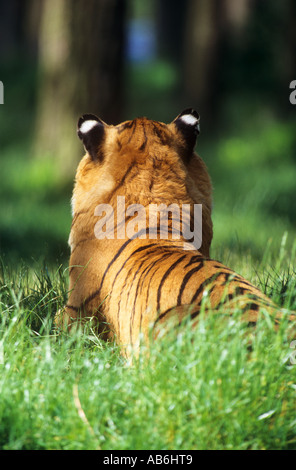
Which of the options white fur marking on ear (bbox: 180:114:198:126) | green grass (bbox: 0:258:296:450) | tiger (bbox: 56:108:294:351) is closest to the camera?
green grass (bbox: 0:258:296:450)

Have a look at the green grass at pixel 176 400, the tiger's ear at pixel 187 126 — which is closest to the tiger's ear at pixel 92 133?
the tiger's ear at pixel 187 126

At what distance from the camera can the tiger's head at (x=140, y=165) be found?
11.1 feet

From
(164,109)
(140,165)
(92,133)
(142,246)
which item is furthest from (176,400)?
(164,109)

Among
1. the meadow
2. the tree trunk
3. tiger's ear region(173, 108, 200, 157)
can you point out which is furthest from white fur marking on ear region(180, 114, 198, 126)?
the tree trunk

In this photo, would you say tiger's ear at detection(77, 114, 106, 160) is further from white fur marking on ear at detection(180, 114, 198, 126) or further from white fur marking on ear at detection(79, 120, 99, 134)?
white fur marking on ear at detection(180, 114, 198, 126)

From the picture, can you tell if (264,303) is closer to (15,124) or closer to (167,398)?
(167,398)

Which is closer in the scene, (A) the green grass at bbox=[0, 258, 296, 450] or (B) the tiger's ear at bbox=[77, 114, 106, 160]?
(A) the green grass at bbox=[0, 258, 296, 450]

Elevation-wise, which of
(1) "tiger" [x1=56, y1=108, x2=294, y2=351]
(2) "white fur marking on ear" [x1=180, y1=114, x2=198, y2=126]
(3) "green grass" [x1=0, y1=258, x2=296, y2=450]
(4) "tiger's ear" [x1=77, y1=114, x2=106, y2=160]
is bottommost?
(3) "green grass" [x1=0, y1=258, x2=296, y2=450]

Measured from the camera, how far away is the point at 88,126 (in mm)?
3535

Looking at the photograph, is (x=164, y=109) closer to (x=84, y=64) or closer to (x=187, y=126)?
(x=84, y=64)

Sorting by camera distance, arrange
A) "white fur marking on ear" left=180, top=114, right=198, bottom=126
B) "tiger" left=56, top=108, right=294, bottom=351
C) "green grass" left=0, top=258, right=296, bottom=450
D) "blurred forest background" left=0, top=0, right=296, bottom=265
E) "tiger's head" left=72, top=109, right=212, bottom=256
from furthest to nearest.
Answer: "blurred forest background" left=0, top=0, right=296, bottom=265 → "white fur marking on ear" left=180, top=114, right=198, bottom=126 → "tiger's head" left=72, top=109, right=212, bottom=256 → "tiger" left=56, top=108, right=294, bottom=351 → "green grass" left=0, top=258, right=296, bottom=450

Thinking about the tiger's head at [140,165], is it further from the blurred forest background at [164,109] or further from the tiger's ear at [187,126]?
the blurred forest background at [164,109]

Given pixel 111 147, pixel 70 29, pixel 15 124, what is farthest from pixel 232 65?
pixel 111 147

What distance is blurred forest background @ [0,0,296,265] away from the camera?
7164mm
